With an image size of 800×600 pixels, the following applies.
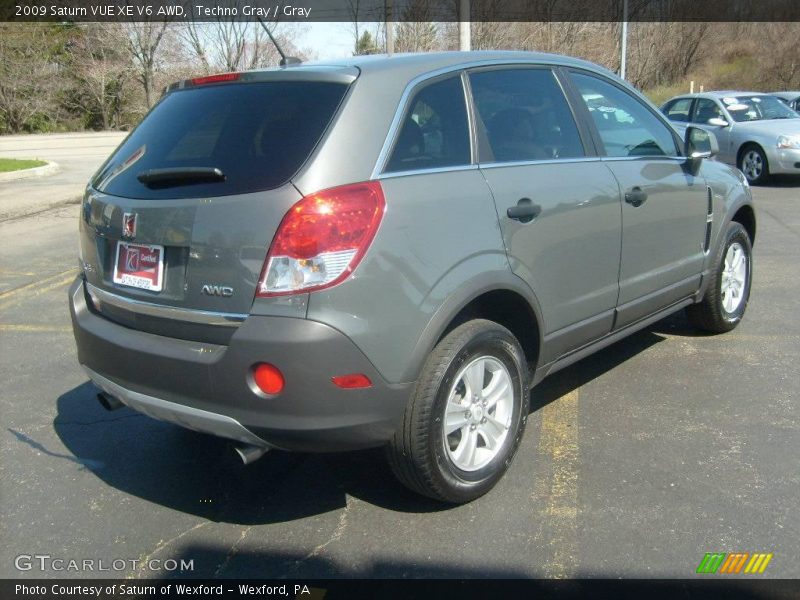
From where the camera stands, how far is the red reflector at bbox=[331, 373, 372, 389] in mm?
2707

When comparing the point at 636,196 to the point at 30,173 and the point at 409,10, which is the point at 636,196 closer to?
the point at 30,173

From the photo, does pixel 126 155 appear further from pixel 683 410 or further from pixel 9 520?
pixel 683 410

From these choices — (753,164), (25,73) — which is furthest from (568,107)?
(25,73)

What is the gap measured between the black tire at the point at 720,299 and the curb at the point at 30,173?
15404 mm

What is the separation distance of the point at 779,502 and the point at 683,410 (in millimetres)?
982

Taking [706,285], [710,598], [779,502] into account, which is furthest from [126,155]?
[706,285]

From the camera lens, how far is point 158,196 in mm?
3000

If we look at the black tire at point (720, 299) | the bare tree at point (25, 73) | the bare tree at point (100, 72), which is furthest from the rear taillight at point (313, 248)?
the bare tree at point (25, 73)

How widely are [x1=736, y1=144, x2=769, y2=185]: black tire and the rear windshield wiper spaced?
490 inches

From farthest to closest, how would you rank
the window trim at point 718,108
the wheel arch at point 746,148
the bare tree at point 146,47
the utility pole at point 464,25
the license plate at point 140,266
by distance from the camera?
the bare tree at point 146,47, the utility pole at point 464,25, the window trim at point 718,108, the wheel arch at point 746,148, the license plate at point 140,266

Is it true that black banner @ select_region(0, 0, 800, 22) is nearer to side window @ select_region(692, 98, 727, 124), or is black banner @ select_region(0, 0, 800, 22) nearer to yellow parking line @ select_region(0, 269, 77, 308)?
→ side window @ select_region(692, 98, 727, 124)

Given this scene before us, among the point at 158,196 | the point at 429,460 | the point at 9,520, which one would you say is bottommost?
the point at 9,520

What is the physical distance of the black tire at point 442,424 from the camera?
9.59ft

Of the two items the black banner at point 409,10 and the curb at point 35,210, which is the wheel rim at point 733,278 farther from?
the black banner at point 409,10
